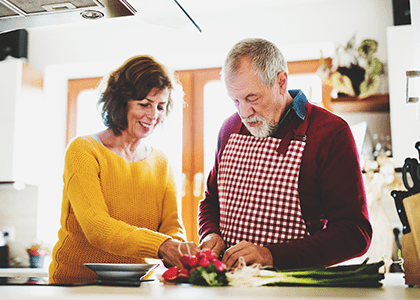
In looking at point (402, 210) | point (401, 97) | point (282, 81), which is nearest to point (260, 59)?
point (282, 81)

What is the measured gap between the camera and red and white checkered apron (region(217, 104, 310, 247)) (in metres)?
1.38

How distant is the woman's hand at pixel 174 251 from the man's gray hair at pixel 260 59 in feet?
1.80

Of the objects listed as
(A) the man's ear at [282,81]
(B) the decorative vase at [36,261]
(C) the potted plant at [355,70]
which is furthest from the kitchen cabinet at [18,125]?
(A) the man's ear at [282,81]

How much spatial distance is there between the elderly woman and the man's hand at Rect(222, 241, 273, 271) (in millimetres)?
344

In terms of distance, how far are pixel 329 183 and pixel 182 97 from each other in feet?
7.51

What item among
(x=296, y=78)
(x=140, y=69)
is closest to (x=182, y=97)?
(x=296, y=78)

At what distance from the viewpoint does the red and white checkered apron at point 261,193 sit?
4.52 ft

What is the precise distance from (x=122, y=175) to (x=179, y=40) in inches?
75.8

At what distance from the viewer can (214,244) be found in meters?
1.42

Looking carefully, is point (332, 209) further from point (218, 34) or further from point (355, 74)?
point (218, 34)

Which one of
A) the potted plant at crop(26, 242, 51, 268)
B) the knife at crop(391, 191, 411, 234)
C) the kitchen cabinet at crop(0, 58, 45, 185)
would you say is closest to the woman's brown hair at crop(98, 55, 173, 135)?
the knife at crop(391, 191, 411, 234)

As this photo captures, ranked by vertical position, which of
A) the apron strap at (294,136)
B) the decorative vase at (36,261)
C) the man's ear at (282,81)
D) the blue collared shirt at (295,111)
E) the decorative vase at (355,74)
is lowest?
the decorative vase at (36,261)

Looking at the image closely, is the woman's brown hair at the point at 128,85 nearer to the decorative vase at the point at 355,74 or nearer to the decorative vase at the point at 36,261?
the decorative vase at the point at 355,74

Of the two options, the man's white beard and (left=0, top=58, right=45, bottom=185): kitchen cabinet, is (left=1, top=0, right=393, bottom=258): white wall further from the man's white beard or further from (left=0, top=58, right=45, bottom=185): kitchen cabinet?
the man's white beard
